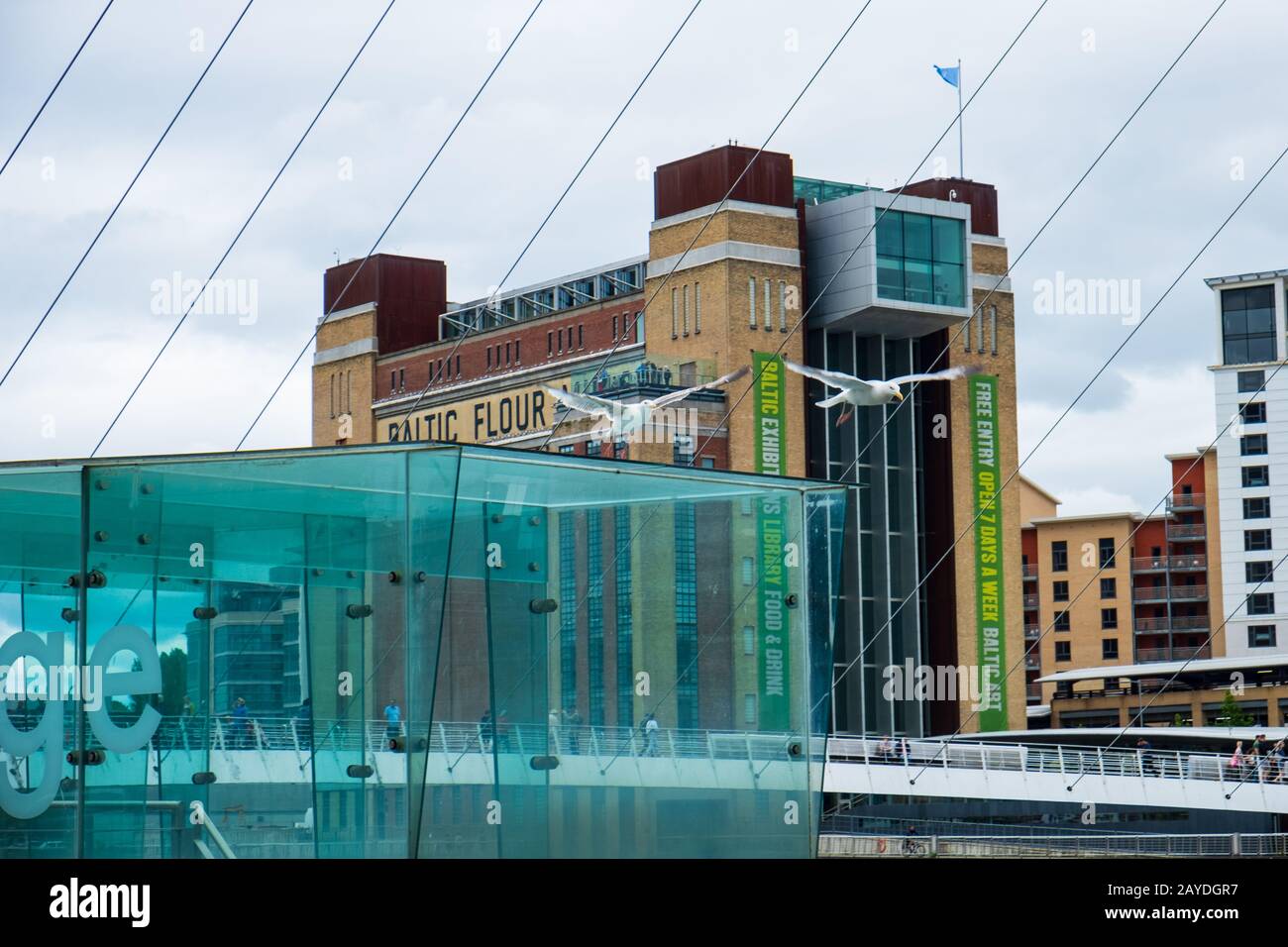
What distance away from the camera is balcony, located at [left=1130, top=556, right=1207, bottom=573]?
342 ft

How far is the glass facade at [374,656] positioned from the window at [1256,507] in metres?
95.2

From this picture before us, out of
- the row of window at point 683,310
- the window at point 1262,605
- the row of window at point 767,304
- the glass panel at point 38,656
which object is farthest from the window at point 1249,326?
the glass panel at point 38,656

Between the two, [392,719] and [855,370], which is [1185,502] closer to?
[855,370]

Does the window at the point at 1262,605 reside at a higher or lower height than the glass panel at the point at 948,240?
lower

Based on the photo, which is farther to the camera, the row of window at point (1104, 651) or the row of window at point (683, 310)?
the row of window at point (1104, 651)

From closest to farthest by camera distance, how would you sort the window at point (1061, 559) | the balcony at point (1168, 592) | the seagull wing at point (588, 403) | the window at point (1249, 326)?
the seagull wing at point (588, 403) → the balcony at point (1168, 592) → the window at point (1249, 326) → the window at point (1061, 559)

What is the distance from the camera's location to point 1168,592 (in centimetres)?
10400

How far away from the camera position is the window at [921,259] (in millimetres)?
68562

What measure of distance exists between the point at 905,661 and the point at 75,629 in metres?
61.7

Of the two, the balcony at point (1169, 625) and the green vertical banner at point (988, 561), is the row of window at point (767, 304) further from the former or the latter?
the balcony at point (1169, 625)

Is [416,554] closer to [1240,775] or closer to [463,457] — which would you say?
[463,457]
